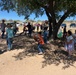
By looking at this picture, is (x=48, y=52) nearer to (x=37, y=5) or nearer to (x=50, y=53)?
(x=50, y=53)

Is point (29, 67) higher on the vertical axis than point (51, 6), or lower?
lower

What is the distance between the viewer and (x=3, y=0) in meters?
17.2

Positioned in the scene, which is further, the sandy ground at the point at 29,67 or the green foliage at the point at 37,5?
the green foliage at the point at 37,5

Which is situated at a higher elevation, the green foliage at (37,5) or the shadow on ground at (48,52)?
the green foliage at (37,5)

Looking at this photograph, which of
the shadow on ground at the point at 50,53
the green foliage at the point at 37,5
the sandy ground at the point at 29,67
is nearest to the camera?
the sandy ground at the point at 29,67

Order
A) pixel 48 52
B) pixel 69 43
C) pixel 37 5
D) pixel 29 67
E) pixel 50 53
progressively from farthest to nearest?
pixel 37 5
pixel 48 52
pixel 50 53
pixel 69 43
pixel 29 67

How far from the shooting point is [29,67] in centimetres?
1230

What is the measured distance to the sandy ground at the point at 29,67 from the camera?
1182 cm

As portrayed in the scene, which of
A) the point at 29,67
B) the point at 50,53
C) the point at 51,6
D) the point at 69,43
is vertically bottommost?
the point at 29,67

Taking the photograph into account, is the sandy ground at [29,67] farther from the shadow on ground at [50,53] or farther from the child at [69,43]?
the child at [69,43]

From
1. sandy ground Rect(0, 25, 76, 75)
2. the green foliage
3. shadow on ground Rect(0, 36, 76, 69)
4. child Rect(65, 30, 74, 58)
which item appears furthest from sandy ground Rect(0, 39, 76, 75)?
the green foliage

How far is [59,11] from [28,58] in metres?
7.85

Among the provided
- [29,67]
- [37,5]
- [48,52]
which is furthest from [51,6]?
[29,67]

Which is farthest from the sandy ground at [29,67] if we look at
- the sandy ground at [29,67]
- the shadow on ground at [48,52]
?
the shadow on ground at [48,52]
